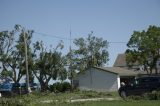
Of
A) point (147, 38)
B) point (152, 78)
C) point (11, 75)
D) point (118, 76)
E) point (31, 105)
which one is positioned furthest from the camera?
point (147, 38)

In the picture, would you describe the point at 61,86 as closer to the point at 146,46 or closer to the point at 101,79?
the point at 101,79

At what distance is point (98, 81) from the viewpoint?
6544 cm

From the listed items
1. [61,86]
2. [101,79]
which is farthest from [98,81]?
[61,86]

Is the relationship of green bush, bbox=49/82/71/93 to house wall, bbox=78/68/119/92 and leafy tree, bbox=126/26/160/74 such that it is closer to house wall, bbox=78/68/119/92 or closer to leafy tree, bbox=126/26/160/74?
house wall, bbox=78/68/119/92

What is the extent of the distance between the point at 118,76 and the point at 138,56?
41.7ft

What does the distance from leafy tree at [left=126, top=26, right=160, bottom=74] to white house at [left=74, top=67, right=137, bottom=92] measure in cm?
789

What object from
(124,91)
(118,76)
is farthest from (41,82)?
(124,91)

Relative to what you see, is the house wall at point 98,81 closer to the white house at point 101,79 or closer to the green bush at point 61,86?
the white house at point 101,79

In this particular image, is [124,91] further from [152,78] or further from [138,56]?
[138,56]

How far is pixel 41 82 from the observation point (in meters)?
69.9

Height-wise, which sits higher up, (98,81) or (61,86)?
(98,81)

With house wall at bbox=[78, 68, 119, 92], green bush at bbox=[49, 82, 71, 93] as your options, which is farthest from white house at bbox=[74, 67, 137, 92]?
green bush at bbox=[49, 82, 71, 93]

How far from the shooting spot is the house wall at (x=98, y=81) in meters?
63.8

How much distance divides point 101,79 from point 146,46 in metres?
13.6
